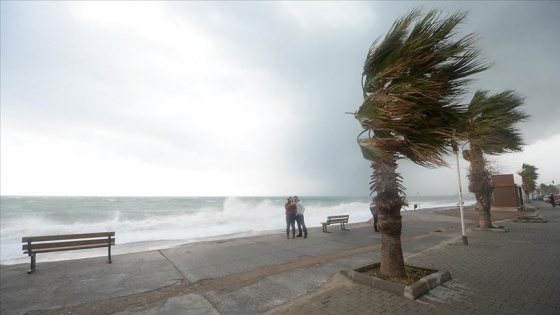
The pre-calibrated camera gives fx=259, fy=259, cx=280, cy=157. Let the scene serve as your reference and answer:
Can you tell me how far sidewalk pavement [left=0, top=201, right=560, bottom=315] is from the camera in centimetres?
426

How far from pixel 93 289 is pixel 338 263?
578cm

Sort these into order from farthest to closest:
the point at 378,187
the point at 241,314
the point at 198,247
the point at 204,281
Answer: the point at 198,247 < the point at 204,281 < the point at 378,187 < the point at 241,314

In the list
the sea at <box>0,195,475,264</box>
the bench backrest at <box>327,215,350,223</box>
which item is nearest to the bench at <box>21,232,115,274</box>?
the sea at <box>0,195,475,264</box>

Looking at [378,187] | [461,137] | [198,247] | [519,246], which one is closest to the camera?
[461,137]

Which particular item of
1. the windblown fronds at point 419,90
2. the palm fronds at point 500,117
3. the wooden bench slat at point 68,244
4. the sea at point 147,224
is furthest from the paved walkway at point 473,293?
the sea at point 147,224

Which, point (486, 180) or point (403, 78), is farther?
point (486, 180)

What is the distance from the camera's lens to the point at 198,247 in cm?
983

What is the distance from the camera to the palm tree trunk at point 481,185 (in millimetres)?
12461

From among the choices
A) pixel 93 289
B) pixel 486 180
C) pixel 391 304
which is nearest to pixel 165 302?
pixel 93 289

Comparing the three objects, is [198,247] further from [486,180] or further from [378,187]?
[486,180]

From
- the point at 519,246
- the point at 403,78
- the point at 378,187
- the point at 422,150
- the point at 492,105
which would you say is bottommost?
the point at 519,246

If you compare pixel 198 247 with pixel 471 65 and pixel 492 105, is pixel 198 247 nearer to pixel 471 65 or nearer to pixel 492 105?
pixel 471 65

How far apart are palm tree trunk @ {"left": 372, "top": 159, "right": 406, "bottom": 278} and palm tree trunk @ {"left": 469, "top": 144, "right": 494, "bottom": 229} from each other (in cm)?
1005

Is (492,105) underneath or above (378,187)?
above
